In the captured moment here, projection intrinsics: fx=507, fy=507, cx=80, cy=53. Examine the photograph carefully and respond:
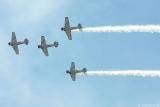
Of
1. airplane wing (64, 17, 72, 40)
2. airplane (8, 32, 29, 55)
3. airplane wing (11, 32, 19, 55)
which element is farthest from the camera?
airplane wing (11, 32, 19, 55)

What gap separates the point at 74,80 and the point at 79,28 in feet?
44.5

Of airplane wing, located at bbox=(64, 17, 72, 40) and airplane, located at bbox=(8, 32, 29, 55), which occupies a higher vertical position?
airplane wing, located at bbox=(64, 17, 72, 40)

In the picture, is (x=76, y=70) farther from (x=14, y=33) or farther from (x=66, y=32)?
(x=14, y=33)

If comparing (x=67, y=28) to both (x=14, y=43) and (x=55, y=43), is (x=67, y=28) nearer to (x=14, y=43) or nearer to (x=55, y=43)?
(x=55, y=43)

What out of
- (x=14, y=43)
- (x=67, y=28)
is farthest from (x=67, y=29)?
(x=14, y=43)

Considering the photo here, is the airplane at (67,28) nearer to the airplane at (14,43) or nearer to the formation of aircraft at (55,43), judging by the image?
the formation of aircraft at (55,43)

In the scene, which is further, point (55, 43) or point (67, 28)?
point (55, 43)

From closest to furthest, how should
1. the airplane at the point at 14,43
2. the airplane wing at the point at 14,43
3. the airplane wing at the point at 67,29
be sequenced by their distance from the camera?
1. the airplane wing at the point at 67,29
2. the airplane at the point at 14,43
3. the airplane wing at the point at 14,43

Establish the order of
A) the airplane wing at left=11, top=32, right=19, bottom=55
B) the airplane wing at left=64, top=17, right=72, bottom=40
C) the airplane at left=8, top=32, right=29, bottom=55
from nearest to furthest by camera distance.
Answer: the airplane wing at left=64, top=17, right=72, bottom=40 < the airplane at left=8, top=32, right=29, bottom=55 < the airplane wing at left=11, top=32, right=19, bottom=55

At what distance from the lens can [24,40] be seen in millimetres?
135125

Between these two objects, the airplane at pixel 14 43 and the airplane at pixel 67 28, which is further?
the airplane at pixel 14 43

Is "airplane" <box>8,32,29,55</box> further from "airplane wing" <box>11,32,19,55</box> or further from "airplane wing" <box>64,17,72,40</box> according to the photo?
"airplane wing" <box>64,17,72,40</box>

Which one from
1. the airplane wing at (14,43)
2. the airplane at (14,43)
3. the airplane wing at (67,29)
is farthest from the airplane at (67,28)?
the airplane wing at (14,43)

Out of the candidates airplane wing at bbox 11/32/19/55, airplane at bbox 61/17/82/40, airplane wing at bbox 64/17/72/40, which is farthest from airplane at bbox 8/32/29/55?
airplane wing at bbox 64/17/72/40
